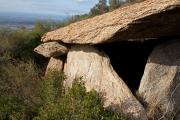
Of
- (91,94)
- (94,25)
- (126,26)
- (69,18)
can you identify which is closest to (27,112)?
(91,94)

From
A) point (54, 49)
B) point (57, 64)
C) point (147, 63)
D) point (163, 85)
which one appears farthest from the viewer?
point (57, 64)

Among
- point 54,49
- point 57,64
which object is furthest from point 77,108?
point 57,64

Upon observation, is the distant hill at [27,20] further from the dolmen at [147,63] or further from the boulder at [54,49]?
the dolmen at [147,63]

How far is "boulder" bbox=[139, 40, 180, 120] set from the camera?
969cm

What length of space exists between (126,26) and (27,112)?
3140mm

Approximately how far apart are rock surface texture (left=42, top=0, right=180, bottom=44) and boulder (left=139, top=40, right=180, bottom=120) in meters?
0.66

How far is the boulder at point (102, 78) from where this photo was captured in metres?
9.45

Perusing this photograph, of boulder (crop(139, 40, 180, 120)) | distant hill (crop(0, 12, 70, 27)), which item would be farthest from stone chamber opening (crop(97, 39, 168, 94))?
distant hill (crop(0, 12, 70, 27))

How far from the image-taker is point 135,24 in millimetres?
9031

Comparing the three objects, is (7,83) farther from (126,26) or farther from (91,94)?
(126,26)

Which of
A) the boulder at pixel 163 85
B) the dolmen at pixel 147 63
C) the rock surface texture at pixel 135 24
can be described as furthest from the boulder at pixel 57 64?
the boulder at pixel 163 85

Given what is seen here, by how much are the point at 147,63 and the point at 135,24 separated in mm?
1389

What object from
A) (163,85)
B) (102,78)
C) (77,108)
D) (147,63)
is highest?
(147,63)

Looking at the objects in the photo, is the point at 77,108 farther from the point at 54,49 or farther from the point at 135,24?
the point at 54,49
